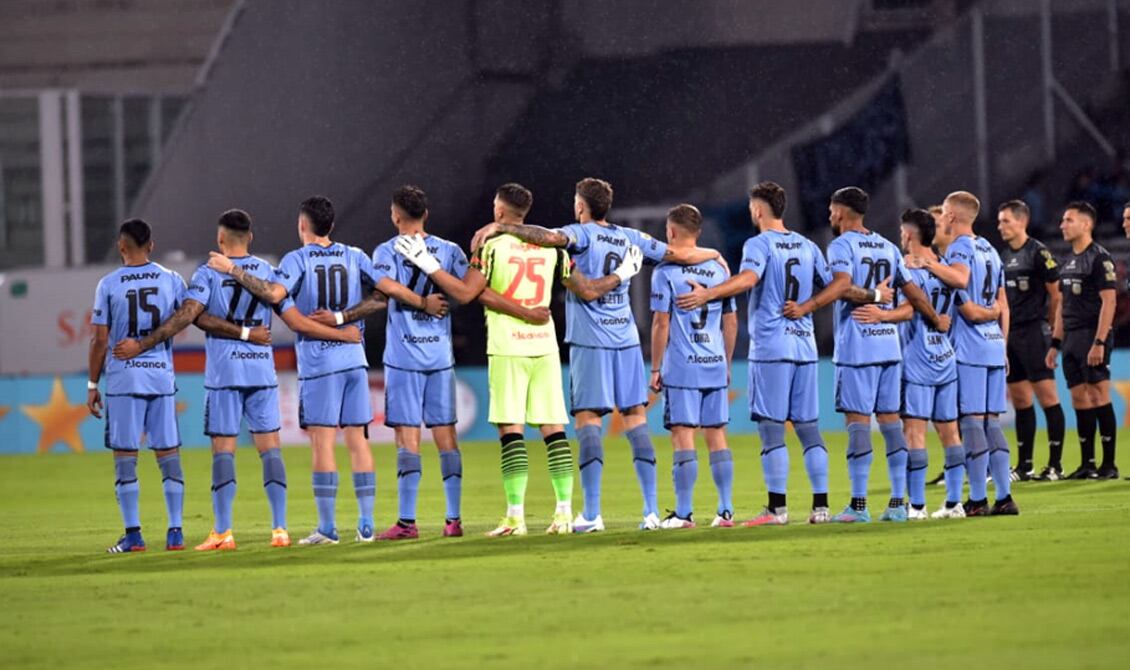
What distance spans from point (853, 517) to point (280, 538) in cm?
331

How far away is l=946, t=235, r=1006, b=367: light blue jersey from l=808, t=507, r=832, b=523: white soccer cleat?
4.15 ft

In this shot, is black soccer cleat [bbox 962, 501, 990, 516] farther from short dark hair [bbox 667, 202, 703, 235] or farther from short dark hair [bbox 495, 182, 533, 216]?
short dark hair [bbox 495, 182, 533, 216]

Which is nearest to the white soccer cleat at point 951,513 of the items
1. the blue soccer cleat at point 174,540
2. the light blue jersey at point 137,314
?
the blue soccer cleat at point 174,540

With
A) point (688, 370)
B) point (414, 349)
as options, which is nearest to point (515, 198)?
point (414, 349)

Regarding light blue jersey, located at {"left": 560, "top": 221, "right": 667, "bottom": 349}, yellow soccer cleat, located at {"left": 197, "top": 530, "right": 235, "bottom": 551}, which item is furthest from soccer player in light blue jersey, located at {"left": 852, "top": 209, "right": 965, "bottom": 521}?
yellow soccer cleat, located at {"left": 197, "top": 530, "right": 235, "bottom": 551}

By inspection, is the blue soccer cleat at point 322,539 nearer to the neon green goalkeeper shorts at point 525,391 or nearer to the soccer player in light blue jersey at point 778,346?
the neon green goalkeeper shorts at point 525,391

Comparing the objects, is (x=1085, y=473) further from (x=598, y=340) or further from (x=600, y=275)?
(x=600, y=275)

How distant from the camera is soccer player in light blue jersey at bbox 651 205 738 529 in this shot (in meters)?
10.7

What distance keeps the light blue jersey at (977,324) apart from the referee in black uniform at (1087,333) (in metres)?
3.13

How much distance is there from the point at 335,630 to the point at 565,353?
2281cm

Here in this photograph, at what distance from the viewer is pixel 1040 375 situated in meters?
14.5

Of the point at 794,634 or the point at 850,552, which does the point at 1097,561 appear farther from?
the point at 794,634

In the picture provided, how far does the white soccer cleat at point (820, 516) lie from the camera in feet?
35.5

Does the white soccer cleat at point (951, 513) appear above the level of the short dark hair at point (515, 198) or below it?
below
